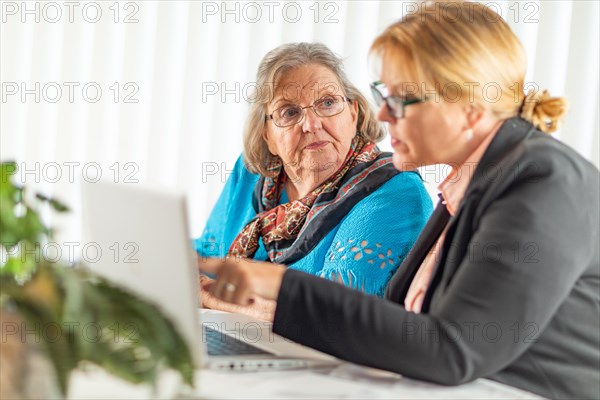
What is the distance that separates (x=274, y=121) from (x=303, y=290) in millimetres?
1253

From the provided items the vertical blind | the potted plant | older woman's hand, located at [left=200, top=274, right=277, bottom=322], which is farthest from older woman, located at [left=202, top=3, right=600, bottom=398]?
the vertical blind

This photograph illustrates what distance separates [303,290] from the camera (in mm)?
1242

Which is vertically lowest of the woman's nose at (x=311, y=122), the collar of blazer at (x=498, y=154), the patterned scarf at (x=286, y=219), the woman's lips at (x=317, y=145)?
the patterned scarf at (x=286, y=219)

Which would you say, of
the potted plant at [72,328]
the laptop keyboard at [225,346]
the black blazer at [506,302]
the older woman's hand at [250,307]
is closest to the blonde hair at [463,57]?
the black blazer at [506,302]

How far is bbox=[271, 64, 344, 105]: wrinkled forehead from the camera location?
236 centimetres

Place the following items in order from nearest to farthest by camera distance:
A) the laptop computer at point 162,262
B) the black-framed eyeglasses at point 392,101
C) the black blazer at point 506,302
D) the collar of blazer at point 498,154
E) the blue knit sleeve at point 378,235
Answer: the laptop computer at point 162,262
the black blazer at point 506,302
the collar of blazer at point 498,154
the black-framed eyeglasses at point 392,101
the blue knit sleeve at point 378,235

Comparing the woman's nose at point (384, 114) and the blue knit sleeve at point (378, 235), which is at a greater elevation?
the woman's nose at point (384, 114)

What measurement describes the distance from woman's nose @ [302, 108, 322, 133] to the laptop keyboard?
90cm

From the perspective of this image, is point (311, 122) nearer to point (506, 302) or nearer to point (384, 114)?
point (384, 114)

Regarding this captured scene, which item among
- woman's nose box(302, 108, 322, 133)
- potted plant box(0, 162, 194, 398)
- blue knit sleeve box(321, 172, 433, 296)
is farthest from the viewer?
woman's nose box(302, 108, 322, 133)

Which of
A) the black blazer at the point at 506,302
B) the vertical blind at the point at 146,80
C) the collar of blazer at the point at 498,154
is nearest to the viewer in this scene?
the black blazer at the point at 506,302

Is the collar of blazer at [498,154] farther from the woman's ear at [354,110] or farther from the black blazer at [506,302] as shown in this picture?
the woman's ear at [354,110]

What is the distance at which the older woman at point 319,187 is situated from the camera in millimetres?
2107

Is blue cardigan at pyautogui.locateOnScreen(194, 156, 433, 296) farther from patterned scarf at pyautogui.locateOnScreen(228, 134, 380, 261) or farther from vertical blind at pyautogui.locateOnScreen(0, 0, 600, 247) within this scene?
vertical blind at pyautogui.locateOnScreen(0, 0, 600, 247)
